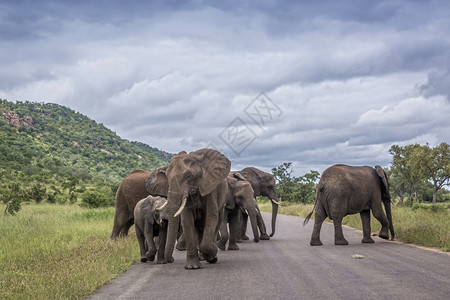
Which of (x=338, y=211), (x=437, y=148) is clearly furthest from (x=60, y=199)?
(x=437, y=148)

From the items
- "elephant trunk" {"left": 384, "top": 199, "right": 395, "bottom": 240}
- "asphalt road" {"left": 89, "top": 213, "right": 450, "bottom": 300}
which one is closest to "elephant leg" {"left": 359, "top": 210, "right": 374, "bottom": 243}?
"elephant trunk" {"left": 384, "top": 199, "right": 395, "bottom": 240}

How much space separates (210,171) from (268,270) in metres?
2.45

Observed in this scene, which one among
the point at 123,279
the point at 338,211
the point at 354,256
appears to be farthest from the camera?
the point at 338,211

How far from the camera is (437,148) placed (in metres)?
62.2

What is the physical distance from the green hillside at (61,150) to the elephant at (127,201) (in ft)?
102

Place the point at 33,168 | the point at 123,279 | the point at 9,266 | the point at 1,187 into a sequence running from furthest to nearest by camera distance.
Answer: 1. the point at 33,168
2. the point at 1,187
3. the point at 9,266
4. the point at 123,279

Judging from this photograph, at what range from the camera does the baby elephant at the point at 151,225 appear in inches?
447

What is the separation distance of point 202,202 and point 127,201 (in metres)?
5.43

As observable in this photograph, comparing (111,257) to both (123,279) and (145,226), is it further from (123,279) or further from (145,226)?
(123,279)

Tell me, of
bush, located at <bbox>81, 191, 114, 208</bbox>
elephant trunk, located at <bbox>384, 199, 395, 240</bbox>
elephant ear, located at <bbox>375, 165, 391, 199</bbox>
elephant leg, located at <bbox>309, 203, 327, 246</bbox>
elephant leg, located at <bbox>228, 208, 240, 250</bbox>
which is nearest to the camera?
elephant leg, located at <bbox>228, 208, 240, 250</bbox>

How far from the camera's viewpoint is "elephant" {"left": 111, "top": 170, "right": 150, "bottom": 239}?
15602 mm

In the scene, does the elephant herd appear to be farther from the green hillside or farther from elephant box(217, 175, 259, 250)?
the green hillside

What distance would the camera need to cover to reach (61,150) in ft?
309

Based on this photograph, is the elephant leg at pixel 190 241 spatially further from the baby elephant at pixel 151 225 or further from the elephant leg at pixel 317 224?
the elephant leg at pixel 317 224
